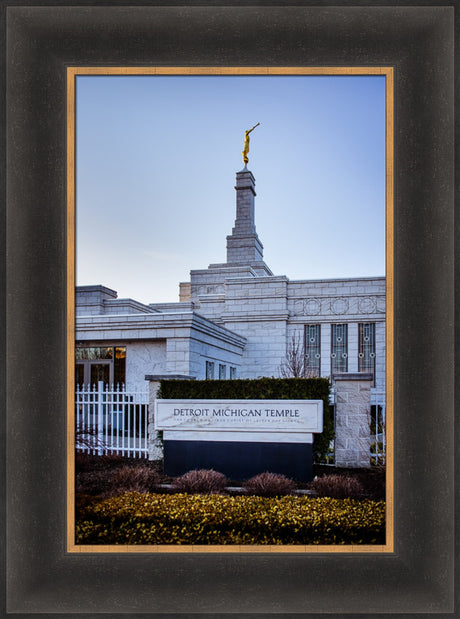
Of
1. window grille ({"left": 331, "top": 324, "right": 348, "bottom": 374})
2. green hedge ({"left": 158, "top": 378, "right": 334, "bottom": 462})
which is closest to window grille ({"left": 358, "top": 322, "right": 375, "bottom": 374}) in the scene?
window grille ({"left": 331, "top": 324, "right": 348, "bottom": 374})

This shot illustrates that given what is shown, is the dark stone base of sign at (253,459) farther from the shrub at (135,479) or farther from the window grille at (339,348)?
the window grille at (339,348)

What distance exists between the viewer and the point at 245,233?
17.5m

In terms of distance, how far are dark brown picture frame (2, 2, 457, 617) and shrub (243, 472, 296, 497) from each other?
1245 millimetres

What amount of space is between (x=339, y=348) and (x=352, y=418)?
23.8ft

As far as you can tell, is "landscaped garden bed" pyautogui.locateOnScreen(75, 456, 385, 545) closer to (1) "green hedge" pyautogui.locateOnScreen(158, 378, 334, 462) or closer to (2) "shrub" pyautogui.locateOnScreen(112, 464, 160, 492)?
(2) "shrub" pyautogui.locateOnScreen(112, 464, 160, 492)

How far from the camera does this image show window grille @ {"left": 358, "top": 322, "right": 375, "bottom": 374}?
1307 centimetres

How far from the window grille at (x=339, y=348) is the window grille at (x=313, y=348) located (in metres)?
0.37

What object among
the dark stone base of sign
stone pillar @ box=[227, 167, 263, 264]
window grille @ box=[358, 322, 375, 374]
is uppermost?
stone pillar @ box=[227, 167, 263, 264]

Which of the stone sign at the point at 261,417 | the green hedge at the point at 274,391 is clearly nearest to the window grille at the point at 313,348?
the green hedge at the point at 274,391

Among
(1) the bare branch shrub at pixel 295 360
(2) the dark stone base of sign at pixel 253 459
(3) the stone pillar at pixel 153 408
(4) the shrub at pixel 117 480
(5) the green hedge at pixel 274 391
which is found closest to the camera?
(4) the shrub at pixel 117 480

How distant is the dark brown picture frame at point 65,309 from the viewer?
3754 millimetres

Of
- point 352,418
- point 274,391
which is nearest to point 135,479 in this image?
point 274,391

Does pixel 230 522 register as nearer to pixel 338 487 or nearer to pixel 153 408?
pixel 338 487
